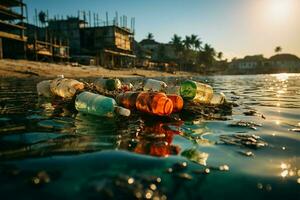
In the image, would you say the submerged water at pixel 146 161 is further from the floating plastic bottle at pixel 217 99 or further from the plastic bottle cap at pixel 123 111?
the floating plastic bottle at pixel 217 99

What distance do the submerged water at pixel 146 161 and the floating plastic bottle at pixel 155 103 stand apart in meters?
0.32

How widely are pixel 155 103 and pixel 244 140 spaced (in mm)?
1354

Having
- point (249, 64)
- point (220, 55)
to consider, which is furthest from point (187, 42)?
point (249, 64)

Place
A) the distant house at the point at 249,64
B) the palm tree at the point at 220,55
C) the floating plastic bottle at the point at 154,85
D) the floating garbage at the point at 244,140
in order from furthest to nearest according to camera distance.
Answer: the distant house at the point at 249,64
the palm tree at the point at 220,55
the floating plastic bottle at the point at 154,85
the floating garbage at the point at 244,140

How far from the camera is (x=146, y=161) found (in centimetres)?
198

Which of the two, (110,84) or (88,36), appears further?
(88,36)

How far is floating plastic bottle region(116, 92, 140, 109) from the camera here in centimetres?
410

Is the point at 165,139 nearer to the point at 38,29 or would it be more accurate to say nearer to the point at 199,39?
the point at 38,29

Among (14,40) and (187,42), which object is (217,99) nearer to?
(14,40)

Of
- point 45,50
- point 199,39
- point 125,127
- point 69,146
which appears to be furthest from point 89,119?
point 199,39

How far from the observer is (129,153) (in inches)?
86.1

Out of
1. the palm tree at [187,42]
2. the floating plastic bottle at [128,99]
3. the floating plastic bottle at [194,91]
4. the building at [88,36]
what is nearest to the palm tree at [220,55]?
the palm tree at [187,42]

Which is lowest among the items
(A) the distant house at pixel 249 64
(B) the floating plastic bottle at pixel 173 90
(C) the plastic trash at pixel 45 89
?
(C) the plastic trash at pixel 45 89

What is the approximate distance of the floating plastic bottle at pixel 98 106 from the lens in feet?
12.2
